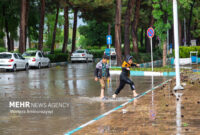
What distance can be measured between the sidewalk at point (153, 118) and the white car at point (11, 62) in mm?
21397

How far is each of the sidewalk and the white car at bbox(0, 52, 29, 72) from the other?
21.4 m

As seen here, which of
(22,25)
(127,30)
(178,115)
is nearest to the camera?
(178,115)

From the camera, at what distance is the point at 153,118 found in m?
10.7

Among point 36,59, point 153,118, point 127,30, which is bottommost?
point 153,118

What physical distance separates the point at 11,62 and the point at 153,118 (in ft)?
84.4

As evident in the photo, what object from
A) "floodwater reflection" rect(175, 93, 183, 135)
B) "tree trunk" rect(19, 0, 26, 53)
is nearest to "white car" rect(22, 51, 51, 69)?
"tree trunk" rect(19, 0, 26, 53)

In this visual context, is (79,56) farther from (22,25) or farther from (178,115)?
(178,115)

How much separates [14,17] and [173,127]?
170 feet

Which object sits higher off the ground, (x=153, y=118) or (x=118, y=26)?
(x=118, y=26)

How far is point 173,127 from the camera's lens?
9.38 meters

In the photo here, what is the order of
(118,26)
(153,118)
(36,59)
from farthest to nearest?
1. (36,59)
2. (118,26)
3. (153,118)

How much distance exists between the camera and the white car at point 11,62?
34969 mm

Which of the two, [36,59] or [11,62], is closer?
[11,62]

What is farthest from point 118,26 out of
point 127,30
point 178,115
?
point 178,115
